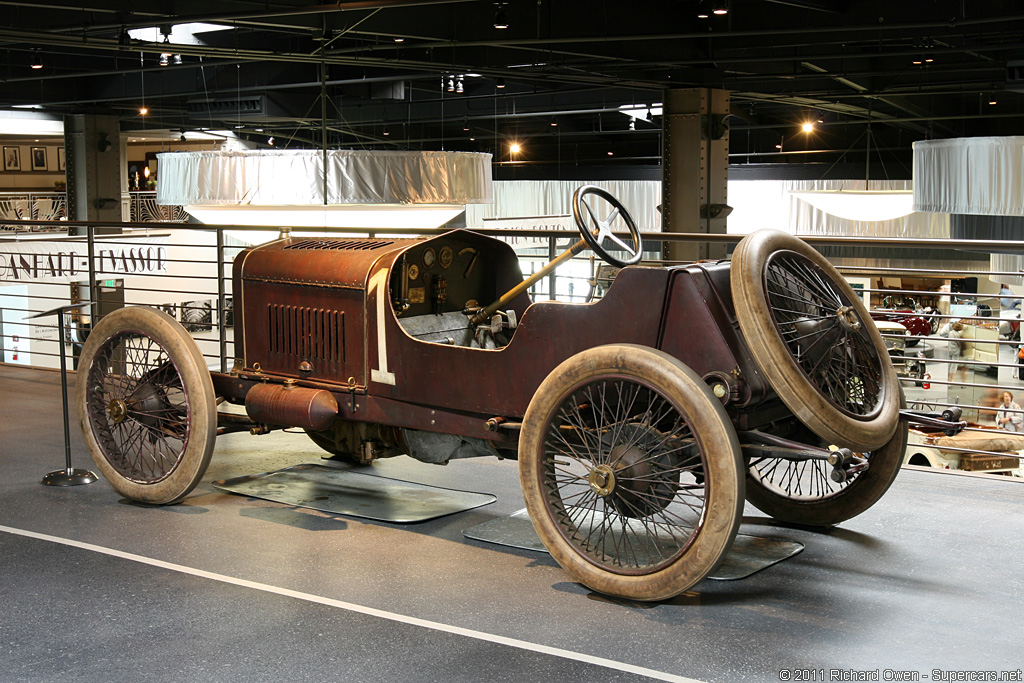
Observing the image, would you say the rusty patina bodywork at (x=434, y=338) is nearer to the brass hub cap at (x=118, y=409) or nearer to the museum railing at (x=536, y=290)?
the brass hub cap at (x=118, y=409)

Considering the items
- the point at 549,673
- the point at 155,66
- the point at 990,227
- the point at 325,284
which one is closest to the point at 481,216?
the point at 155,66

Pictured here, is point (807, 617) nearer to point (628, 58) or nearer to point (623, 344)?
point (623, 344)

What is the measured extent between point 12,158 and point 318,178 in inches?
1103

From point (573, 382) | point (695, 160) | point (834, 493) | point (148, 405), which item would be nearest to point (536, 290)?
point (695, 160)

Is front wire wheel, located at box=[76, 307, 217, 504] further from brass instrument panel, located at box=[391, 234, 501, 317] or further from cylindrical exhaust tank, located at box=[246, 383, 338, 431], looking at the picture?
brass instrument panel, located at box=[391, 234, 501, 317]

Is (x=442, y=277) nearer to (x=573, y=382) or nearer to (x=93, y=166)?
(x=573, y=382)

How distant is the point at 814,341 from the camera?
3650 mm

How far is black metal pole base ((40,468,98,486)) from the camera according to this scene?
5.11 metres

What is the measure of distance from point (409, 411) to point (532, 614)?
3.91 feet

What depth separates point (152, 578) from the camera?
12.6 ft

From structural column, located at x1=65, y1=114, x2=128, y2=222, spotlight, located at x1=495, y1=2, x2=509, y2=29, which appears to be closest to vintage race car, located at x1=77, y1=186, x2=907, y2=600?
spotlight, located at x1=495, y1=2, x2=509, y2=29

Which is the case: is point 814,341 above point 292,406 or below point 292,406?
above

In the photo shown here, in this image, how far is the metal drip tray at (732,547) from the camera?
385 cm

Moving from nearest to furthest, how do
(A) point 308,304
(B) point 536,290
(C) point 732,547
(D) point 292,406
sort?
1. (C) point 732,547
2. (D) point 292,406
3. (A) point 308,304
4. (B) point 536,290
